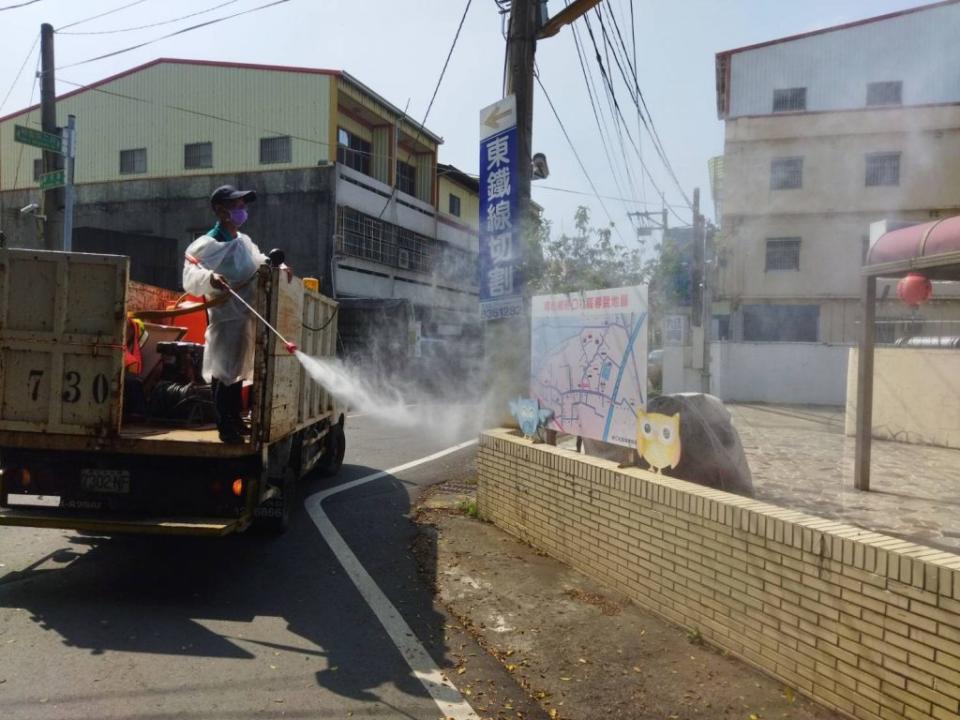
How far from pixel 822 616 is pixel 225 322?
4235 mm

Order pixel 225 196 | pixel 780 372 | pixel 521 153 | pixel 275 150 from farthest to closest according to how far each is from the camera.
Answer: pixel 275 150, pixel 780 372, pixel 521 153, pixel 225 196

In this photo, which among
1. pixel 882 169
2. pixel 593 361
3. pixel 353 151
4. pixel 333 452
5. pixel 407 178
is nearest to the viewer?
pixel 593 361

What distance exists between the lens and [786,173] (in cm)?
2539

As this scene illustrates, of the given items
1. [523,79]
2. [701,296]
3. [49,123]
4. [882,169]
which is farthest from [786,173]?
[49,123]

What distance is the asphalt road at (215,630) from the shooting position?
359cm

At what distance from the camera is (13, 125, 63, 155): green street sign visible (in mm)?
12328

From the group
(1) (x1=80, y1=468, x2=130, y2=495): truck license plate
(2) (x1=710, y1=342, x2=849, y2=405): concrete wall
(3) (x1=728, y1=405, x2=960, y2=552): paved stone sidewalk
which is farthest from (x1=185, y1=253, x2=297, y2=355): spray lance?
(2) (x1=710, y1=342, x2=849, y2=405): concrete wall

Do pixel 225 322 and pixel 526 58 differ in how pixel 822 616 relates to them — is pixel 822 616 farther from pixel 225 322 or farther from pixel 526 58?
pixel 526 58

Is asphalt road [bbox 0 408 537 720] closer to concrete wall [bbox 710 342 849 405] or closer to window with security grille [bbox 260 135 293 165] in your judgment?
concrete wall [bbox 710 342 849 405]

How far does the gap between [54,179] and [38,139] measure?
79 cm

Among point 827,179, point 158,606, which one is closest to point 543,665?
point 158,606

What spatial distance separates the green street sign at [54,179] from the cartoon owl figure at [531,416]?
10.7 metres

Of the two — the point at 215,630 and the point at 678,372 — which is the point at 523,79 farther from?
the point at 678,372

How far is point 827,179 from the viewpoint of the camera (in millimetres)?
24953
